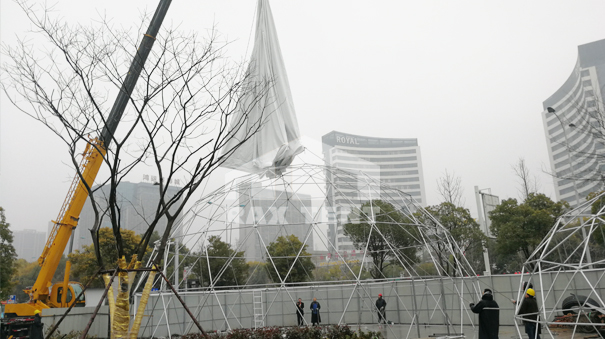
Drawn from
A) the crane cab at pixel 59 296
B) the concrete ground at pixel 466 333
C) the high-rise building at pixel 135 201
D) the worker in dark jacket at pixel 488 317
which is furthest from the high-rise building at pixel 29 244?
the worker in dark jacket at pixel 488 317

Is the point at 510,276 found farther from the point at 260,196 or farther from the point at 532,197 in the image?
the point at 260,196

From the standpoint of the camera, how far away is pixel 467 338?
14352mm

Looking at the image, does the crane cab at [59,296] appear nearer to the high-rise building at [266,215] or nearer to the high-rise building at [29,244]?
the high-rise building at [266,215]

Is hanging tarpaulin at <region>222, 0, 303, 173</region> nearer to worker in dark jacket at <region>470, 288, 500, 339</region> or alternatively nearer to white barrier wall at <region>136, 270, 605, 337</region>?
→ white barrier wall at <region>136, 270, 605, 337</region>

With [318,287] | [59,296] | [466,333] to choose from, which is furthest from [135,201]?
[466,333]

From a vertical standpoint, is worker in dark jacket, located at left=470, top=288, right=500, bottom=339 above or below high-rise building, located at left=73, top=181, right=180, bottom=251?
below

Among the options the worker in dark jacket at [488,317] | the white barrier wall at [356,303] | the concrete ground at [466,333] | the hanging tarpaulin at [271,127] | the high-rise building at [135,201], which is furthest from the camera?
the high-rise building at [135,201]

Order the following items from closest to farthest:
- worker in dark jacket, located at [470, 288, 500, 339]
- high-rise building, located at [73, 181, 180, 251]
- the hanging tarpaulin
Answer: worker in dark jacket, located at [470, 288, 500, 339], the hanging tarpaulin, high-rise building, located at [73, 181, 180, 251]

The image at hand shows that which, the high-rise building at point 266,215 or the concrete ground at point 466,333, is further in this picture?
the high-rise building at point 266,215

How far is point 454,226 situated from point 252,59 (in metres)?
21.8

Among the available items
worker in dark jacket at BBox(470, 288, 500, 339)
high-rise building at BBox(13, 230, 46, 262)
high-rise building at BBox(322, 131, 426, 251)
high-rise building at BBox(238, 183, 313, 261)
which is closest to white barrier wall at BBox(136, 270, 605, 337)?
high-rise building at BBox(238, 183, 313, 261)

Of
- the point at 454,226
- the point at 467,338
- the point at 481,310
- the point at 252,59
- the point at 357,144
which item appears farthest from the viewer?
the point at 357,144

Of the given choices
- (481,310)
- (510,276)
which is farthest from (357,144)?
(481,310)

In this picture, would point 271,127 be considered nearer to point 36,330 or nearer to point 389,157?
point 36,330
